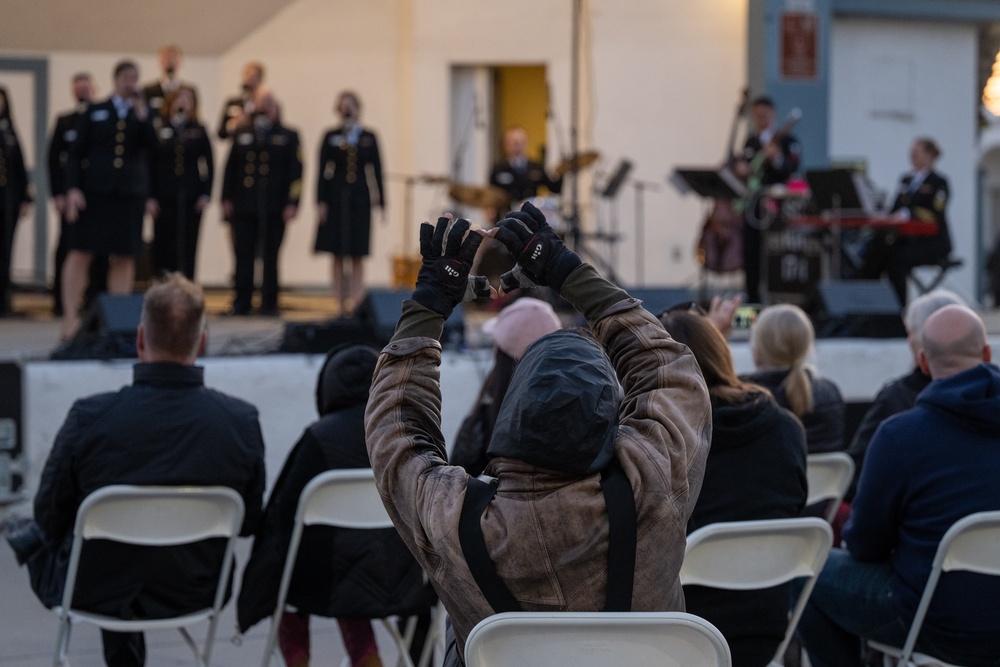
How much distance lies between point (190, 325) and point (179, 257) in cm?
581

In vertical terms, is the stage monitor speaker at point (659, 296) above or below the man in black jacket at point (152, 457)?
above

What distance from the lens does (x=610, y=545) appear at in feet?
5.28

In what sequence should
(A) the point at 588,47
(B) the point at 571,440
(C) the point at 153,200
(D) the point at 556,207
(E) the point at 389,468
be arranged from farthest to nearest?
1. (A) the point at 588,47
2. (D) the point at 556,207
3. (C) the point at 153,200
4. (E) the point at 389,468
5. (B) the point at 571,440

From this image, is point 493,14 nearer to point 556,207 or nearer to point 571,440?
point 556,207

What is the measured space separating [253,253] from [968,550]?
22.1 feet

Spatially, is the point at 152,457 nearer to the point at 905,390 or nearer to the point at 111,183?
the point at 905,390

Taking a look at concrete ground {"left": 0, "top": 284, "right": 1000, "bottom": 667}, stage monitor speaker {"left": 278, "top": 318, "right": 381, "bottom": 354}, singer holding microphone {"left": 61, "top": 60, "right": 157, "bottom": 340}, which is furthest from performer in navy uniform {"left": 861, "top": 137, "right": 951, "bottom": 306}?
singer holding microphone {"left": 61, "top": 60, "right": 157, "bottom": 340}

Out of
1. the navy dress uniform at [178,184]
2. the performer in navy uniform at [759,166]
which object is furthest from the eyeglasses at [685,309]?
the navy dress uniform at [178,184]

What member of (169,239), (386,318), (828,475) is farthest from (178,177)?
(828,475)

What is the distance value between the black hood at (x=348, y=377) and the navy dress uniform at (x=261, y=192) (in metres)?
5.62

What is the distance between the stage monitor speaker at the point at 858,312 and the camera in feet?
19.8

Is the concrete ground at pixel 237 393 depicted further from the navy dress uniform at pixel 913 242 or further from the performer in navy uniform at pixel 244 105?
the performer in navy uniform at pixel 244 105

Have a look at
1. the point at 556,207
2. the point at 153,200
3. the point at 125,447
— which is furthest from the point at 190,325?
the point at 556,207

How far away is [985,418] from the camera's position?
255cm
